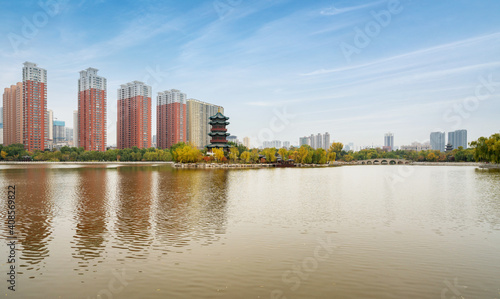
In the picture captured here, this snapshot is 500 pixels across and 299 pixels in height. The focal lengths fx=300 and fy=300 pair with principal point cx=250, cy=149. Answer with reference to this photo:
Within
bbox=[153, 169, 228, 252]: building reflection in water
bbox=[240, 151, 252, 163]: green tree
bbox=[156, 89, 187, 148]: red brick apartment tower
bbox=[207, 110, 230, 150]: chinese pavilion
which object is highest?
bbox=[156, 89, 187, 148]: red brick apartment tower

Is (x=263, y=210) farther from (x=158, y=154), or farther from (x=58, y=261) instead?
(x=158, y=154)

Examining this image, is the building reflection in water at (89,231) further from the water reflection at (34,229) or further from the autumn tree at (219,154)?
the autumn tree at (219,154)

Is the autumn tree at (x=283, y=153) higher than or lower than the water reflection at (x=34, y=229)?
higher

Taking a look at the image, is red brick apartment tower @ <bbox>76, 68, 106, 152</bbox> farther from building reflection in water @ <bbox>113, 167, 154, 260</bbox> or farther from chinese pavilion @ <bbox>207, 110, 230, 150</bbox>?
building reflection in water @ <bbox>113, 167, 154, 260</bbox>

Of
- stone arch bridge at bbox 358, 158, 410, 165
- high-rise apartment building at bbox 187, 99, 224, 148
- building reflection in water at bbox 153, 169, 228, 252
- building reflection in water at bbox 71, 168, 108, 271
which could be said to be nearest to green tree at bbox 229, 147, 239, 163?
high-rise apartment building at bbox 187, 99, 224, 148

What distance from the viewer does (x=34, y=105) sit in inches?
4001

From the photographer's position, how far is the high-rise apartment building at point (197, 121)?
134 meters

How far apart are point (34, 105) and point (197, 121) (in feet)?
198

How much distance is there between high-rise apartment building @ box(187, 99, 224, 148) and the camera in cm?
13350

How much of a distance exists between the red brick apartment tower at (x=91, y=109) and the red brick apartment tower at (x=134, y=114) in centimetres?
707

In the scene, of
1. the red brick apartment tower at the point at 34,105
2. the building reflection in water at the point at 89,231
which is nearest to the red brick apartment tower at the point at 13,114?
the red brick apartment tower at the point at 34,105

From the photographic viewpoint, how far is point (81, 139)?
11200 centimetres

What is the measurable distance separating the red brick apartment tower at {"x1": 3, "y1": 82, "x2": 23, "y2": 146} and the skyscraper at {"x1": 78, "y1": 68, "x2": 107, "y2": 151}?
18038mm

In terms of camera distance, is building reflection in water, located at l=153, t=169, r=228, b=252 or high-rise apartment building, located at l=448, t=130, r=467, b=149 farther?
high-rise apartment building, located at l=448, t=130, r=467, b=149
